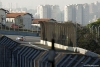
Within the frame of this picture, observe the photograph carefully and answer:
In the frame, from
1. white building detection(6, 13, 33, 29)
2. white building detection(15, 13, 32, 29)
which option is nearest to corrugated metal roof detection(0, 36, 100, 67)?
white building detection(15, 13, 32, 29)

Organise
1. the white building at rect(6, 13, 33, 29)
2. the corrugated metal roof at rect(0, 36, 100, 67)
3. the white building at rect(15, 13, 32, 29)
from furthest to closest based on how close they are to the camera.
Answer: the white building at rect(6, 13, 33, 29) < the white building at rect(15, 13, 32, 29) < the corrugated metal roof at rect(0, 36, 100, 67)

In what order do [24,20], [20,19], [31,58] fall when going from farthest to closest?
[24,20], [20,19], [31,58]

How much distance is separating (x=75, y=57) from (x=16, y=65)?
12763mm

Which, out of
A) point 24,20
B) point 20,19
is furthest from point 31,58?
point 24,20

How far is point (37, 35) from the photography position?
81188mm

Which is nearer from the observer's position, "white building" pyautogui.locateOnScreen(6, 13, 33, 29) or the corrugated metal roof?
the corrugated metal roof

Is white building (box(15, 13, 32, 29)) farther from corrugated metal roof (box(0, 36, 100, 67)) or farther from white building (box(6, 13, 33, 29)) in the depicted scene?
corrugated metal roof (box(0, 36, 100, 67))

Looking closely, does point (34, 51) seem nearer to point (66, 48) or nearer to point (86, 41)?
point (66, 48)

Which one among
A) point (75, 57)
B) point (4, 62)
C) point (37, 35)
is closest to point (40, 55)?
point (75, 57)

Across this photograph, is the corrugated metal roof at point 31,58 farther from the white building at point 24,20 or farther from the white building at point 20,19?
the white building at point 20,19

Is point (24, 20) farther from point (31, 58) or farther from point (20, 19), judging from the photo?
point (31, 58)

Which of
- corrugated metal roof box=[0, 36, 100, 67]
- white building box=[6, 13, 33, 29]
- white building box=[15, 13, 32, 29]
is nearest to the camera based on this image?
corrugated metal roof box=[0, 36, 100, 67]

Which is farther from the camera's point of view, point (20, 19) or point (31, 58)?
point (20, 19)

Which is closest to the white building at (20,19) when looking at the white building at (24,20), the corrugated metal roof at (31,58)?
the white building at (24,20)
